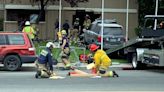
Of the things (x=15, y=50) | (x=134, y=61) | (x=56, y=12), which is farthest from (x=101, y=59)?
(x=56, y=12)

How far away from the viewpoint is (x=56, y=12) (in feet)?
148

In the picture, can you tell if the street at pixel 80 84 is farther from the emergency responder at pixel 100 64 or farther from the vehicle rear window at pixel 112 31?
the vehicle rear window at pixel 112 31

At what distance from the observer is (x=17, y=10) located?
44719 millimetres

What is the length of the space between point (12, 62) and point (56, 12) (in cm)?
2201

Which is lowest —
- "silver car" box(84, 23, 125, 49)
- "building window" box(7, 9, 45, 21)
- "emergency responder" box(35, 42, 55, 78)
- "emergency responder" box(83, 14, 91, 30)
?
"emergency responder" box(35, 42, 55, 78)

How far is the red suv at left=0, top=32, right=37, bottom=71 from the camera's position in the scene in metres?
23.3

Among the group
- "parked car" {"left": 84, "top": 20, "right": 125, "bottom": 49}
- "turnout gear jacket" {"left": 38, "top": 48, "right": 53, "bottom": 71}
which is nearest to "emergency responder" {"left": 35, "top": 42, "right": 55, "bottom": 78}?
"turnout gear jacket" {"left": 38, "top": 48, "right": 53, "bottom": 71}

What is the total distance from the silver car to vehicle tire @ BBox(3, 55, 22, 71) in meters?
8.17

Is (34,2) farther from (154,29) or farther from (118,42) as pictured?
(154,29)

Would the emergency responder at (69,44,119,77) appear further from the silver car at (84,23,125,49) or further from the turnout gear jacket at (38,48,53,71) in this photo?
the silver car at (84,23,125,49)

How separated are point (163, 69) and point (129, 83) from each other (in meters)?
7.89

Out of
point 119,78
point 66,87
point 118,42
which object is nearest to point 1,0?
point 118,42

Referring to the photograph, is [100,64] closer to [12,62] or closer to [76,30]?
[12,62]

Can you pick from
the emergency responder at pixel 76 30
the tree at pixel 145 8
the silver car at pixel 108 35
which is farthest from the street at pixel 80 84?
the tree at pixel 145 8
